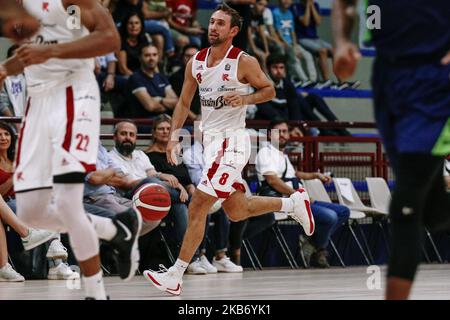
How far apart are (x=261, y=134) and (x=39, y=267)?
11.1 ft

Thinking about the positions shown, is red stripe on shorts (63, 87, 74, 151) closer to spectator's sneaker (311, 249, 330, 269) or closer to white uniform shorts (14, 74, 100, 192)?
white uniform shorts (14, 74, 100, 192)

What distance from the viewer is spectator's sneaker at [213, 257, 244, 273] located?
1164 cm

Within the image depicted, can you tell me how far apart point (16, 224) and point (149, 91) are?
11.9ft

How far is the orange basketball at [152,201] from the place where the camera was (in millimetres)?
9719

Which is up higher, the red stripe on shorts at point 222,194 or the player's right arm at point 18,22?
the player's right arm at point 18,22

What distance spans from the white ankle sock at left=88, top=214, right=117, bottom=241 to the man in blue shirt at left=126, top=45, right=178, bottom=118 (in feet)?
22.6

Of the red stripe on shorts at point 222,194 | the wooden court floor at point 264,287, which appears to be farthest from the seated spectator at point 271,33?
the red stripe on shorts at point 222,194

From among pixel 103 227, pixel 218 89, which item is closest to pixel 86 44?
pixel 103 227

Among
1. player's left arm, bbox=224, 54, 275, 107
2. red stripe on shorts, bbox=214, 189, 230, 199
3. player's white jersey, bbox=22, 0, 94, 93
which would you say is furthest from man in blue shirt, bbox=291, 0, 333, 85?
player's white jersey, bbox=22, 0, 94, 93

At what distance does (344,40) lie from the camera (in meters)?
4.73

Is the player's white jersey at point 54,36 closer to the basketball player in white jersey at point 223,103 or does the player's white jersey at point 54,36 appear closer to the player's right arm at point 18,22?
the player's right arm at point 18,22

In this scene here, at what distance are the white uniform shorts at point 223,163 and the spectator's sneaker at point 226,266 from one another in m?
2.80

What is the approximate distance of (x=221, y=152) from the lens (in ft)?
28.7
